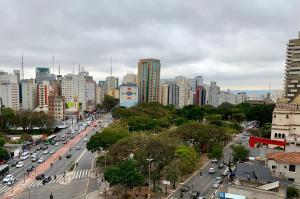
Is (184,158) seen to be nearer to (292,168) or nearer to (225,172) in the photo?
(225,172)

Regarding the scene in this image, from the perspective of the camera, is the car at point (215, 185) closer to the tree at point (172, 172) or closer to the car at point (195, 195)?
the car at point (195, 195)

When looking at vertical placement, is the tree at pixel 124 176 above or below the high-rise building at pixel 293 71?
below

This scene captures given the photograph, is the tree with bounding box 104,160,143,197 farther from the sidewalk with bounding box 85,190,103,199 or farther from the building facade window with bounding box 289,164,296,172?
the building facade window with bounding box 289,164,296,172

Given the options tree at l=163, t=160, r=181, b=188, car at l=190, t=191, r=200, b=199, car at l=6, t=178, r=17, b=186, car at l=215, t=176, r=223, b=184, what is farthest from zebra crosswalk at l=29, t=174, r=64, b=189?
car at l=215, t=176, r=223, b=184

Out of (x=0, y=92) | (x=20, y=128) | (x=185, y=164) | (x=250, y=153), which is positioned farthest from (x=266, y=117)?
(x=0, y=92)

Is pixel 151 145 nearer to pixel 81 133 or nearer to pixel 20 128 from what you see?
pixel 81 133

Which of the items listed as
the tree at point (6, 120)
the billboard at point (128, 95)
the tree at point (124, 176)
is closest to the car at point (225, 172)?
the tree at point (124, 176)
